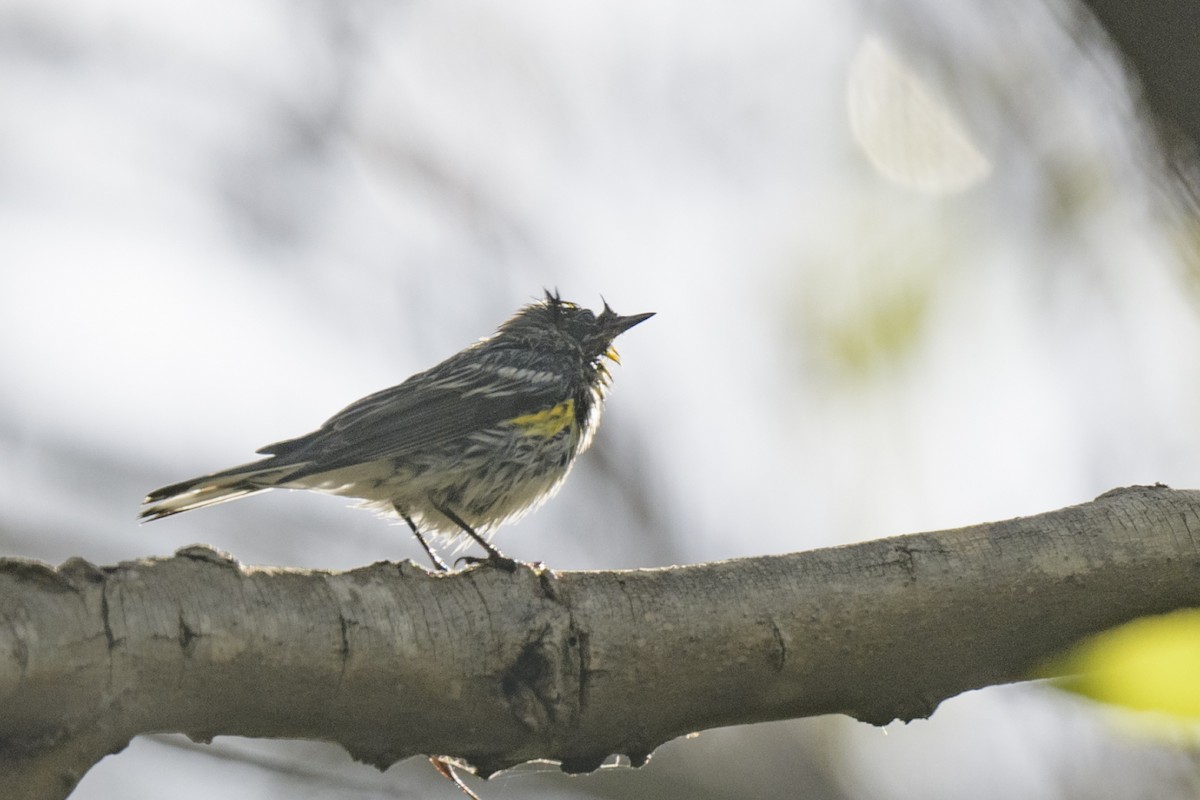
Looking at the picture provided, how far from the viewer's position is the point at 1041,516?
4.03m

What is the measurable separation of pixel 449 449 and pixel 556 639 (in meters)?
3.20

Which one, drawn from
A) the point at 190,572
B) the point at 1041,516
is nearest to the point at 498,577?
the point at 190,572

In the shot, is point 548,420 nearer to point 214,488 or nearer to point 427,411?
point 427,411

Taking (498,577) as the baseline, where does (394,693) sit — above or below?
below

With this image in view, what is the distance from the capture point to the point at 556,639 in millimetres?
3650

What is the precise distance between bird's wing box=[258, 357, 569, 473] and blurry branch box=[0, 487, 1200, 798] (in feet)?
9.06

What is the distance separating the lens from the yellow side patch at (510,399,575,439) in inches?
276

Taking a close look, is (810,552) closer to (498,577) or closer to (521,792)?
(498,577)

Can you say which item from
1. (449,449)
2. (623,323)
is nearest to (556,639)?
(449,449)

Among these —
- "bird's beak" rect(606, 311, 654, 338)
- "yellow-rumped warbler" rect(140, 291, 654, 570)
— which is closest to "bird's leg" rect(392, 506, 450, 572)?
"yellow-rumped warbler" rect(140, 291, 654, 570)

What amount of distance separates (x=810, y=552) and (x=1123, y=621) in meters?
1.02

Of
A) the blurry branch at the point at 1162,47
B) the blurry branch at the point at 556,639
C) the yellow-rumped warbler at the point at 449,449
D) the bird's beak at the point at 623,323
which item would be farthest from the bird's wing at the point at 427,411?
the blurry branch at the point at 1162,47

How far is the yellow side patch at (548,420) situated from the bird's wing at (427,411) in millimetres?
44

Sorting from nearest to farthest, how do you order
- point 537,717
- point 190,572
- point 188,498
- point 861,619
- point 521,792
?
point 190,572, point 537,717, point 861,619, point 188,498, point 521,792
